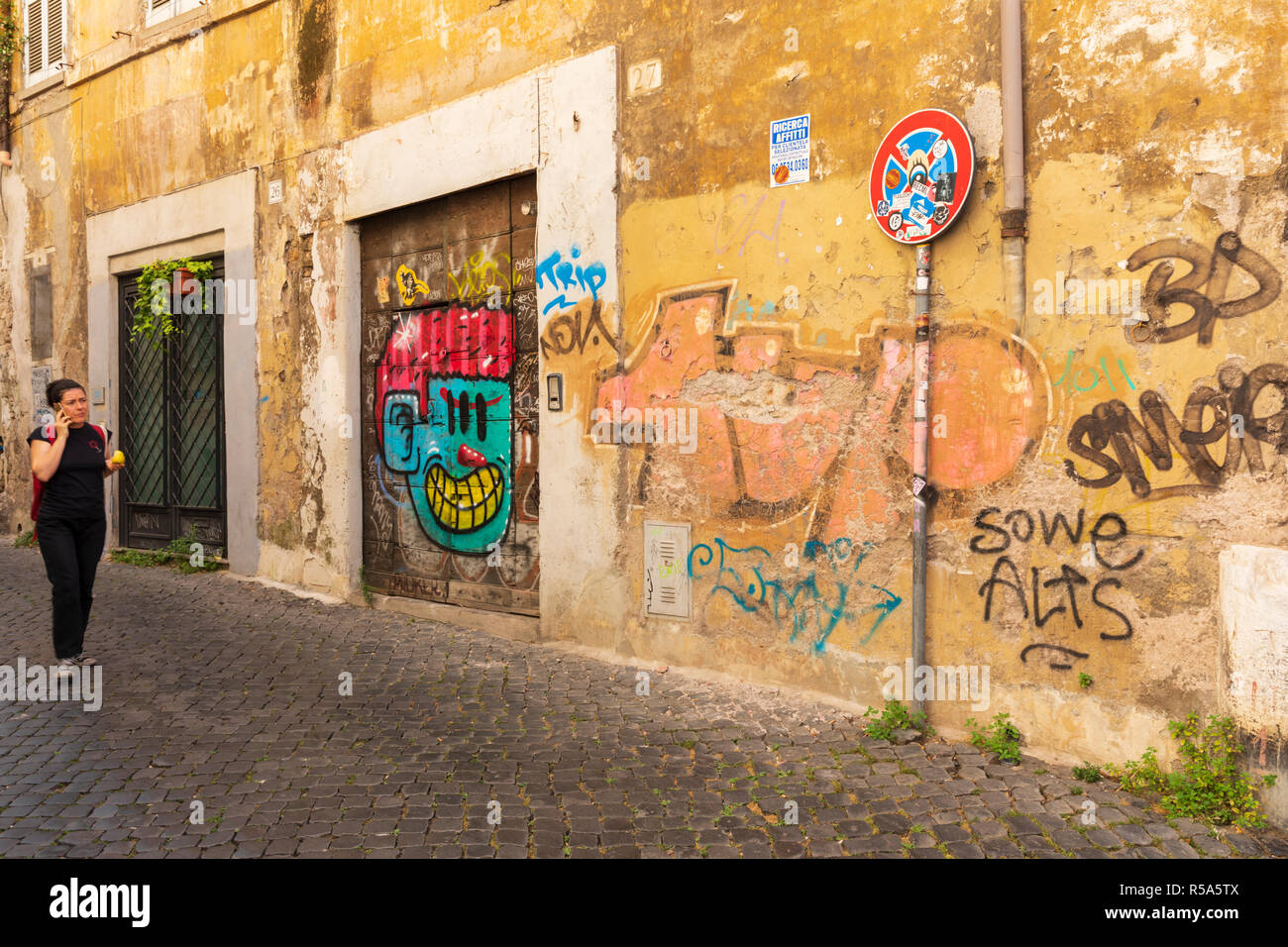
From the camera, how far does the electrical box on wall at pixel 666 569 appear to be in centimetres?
622

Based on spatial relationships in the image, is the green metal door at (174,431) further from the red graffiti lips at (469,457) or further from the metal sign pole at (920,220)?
the metal sign pole at (920,220)

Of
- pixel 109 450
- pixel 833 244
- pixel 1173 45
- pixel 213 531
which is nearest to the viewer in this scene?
pixel 1173 45

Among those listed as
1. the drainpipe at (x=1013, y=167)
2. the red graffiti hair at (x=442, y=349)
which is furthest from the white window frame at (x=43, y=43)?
the drainpipe at (x=1013, y=167)

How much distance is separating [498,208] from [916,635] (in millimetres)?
4467

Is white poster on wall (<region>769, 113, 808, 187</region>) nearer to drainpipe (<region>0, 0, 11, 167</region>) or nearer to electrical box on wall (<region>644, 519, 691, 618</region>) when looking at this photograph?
electrical box on wall (<region>644, 519, 691, 618</region>)

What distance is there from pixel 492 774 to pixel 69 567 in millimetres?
3290

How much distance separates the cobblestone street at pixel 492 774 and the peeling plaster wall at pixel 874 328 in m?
0.49

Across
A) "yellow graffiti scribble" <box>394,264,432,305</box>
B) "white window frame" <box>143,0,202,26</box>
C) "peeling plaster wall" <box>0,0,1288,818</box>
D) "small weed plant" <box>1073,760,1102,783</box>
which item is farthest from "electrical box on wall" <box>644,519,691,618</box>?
"white window frame" <box>143,0,202,26</box>

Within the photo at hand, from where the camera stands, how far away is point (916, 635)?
16.5 ft

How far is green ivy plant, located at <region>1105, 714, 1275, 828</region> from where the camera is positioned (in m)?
3.91

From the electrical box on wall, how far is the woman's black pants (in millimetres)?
3355

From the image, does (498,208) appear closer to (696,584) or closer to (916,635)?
(696,584)

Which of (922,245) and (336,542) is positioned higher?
(922,245)
